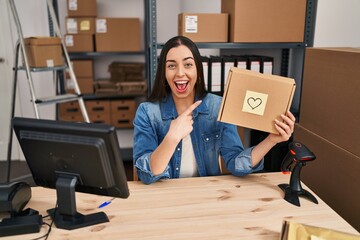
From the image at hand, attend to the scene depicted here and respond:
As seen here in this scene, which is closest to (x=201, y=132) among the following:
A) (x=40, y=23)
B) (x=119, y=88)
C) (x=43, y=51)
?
(x=43, y=51)

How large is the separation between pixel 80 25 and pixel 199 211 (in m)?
2.64

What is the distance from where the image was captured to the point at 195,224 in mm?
992

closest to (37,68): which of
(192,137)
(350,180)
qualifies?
(192,137)

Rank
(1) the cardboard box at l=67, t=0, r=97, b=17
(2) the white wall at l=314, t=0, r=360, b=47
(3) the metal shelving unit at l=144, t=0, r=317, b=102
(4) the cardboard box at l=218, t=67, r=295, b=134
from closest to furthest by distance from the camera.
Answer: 1. (4) the cardboard box at l=218, t=67, r=295, b=134
2. (2) the white wall at l=314, t=0, r=360, b=47
3. (3) the metal shelving unit at l=144, t=0, r=317, b=102
4. (1) the cardboard box at l=67, t=0, r=97, b=17

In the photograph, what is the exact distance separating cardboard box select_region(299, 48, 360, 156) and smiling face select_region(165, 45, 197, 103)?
585 millimetres

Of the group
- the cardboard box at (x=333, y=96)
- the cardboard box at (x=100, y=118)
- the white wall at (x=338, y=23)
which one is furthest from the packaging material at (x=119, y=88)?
the cardboard box at (x=333, y=96)

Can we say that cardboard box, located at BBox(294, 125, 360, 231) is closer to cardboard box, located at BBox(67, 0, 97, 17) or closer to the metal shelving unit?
the metal shelving unit

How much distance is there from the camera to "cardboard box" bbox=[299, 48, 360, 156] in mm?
1284

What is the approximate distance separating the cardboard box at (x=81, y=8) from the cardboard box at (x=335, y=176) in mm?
2364

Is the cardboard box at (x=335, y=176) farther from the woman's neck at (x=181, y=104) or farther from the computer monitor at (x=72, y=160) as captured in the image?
the computer monitor at (x=72, y=160)

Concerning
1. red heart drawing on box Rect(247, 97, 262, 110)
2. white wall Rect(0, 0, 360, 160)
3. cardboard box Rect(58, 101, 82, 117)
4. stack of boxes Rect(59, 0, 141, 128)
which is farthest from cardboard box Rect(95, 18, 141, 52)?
red heart drawing on box Rect(247, 97, 262, 110)

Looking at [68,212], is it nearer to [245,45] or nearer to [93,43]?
[245,45]

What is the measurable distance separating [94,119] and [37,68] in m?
1.02

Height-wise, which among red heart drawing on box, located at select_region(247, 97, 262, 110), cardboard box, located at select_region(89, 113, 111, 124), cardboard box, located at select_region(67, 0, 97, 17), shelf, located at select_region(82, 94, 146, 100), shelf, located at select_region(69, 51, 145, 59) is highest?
cardboard box, located at select_region(67, 0, 97, 17)
